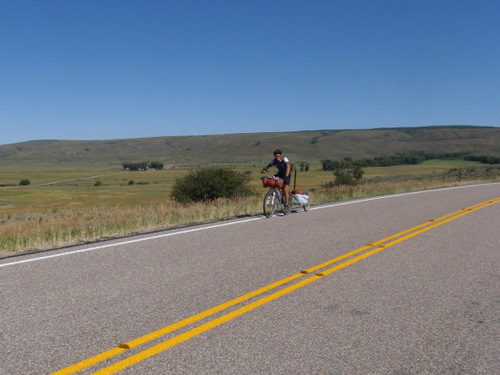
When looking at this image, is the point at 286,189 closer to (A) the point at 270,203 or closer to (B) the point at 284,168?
(B) the point at 284,168

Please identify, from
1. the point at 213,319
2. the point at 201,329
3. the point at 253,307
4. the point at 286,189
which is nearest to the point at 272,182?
the point at 286,189

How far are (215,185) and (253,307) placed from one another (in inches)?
925

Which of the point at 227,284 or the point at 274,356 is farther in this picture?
the point at 227,284

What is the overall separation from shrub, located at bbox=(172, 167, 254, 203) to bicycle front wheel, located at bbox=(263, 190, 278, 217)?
1399cm

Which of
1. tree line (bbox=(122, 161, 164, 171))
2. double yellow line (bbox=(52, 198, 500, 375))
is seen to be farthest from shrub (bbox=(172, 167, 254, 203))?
tree line (bbox=(122, 161, 164, 171))

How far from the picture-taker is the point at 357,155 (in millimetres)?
190875

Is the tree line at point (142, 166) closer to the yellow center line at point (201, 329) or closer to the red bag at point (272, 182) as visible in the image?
the red bag at point (272, 182)

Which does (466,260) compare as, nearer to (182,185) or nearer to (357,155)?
(182,185)

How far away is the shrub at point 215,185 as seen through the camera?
2925 centimetres

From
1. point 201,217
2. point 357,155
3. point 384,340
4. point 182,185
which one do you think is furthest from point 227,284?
point 357,155

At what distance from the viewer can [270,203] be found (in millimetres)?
14742

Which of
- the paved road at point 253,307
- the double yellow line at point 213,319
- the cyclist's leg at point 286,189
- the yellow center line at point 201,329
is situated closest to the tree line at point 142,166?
the cyclist's leg at point 286,189

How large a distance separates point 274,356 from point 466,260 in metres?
5.38

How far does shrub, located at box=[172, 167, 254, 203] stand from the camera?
1152 inches
